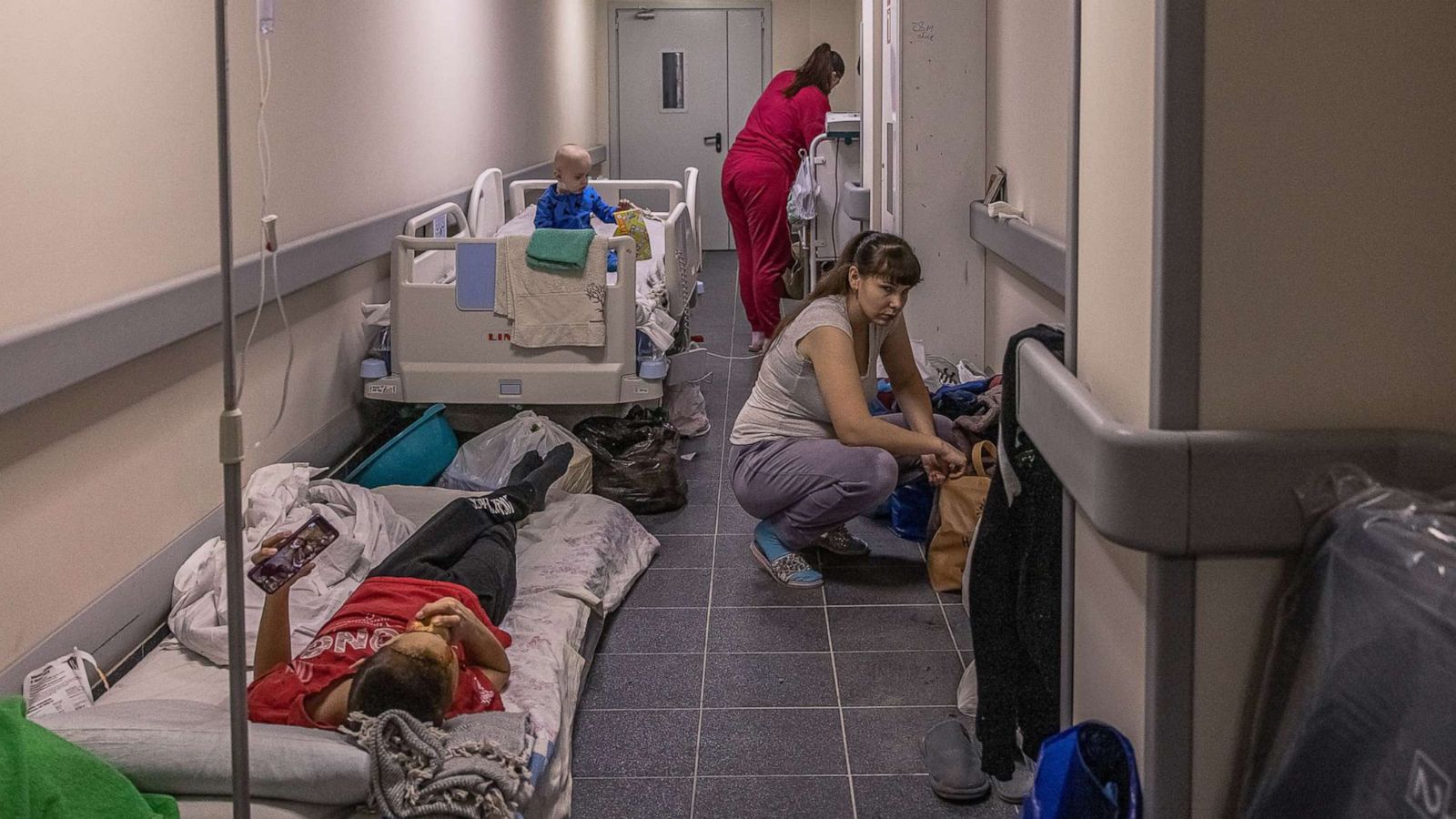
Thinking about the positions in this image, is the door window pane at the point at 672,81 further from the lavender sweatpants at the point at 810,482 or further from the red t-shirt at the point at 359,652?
the red t-shirt at the point at 359,652

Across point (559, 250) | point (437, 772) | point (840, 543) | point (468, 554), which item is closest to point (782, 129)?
point (559, 250)

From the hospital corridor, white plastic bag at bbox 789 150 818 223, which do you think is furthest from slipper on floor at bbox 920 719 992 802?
white plastic bag at bbox 789 150 818 223

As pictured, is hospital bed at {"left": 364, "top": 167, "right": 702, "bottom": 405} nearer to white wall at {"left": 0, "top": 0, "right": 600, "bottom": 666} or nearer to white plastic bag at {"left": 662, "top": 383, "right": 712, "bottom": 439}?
white wall at {"left": 0, "top": 0, "right": 600, "bottom": 666}

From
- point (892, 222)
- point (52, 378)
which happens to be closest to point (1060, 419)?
point (52, 378)

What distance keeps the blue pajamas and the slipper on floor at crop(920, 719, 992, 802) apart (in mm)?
3393

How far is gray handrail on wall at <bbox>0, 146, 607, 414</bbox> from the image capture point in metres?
2.48

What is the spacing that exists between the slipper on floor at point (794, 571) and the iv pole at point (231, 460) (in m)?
2.38

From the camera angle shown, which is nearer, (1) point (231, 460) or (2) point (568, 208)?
(1) point (231, 460)

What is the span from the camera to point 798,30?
11.0 metres

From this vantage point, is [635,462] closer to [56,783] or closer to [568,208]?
[568,208]

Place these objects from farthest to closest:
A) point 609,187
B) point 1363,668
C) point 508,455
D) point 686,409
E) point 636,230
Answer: point 609,187, point 636,230, point 686,409, point 508,455, point 1363,668

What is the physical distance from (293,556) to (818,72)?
18.9 ft

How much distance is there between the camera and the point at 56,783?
5.97 ft

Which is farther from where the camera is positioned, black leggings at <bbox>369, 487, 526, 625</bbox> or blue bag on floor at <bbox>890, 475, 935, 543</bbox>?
blue bag on floor at <bbox>890, 475, 935, 543</bbox>
